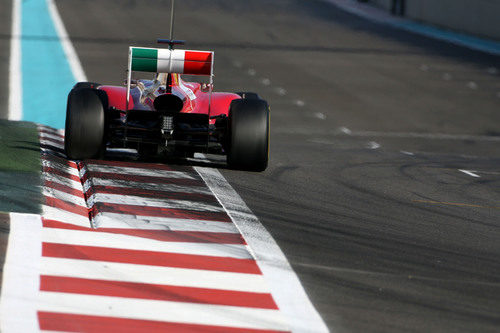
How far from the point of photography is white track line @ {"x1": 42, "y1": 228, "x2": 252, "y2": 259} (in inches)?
341

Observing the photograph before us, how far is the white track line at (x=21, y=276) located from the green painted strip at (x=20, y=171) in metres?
0.43

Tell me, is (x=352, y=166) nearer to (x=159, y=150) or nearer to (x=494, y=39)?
(x=159, y=150)

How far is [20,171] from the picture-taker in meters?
11.3

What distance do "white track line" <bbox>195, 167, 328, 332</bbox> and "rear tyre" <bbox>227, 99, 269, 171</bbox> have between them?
130 centimetres

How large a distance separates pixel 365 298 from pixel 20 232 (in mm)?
3157

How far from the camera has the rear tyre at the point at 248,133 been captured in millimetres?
13094

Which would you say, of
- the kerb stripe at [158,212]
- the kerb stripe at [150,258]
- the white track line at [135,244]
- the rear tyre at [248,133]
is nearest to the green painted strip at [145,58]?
the rear tyre at [248,133]

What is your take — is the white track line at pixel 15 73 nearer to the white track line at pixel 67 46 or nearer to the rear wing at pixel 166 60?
the white track line at pixel 67 46

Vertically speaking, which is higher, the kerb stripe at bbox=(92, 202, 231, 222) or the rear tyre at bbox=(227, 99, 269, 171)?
the rear tyre at bbox=(227, 99, 269, 171)

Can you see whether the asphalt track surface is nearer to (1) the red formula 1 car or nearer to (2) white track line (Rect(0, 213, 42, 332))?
(1) the red formula 1 car

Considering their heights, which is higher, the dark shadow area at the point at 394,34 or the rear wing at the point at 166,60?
the rear wing at the point at 166,60

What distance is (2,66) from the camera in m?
30.8

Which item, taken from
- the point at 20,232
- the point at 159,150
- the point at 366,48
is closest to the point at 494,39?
the point at 366,48

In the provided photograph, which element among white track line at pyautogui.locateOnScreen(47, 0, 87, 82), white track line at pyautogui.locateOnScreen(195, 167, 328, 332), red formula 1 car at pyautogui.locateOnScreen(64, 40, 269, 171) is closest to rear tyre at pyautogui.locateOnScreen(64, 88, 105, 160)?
red formula 1 car at pyautogui.locateOnScreen(64, 40, 269, 171)
